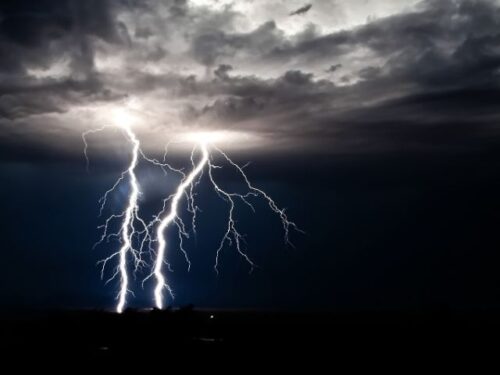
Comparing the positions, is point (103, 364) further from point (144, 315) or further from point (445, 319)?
point (445, 319)

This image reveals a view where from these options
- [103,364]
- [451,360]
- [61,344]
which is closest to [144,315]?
[61,344]

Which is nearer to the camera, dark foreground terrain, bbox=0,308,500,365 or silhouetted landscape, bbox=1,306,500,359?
dark foreground terrain, bbox=0,308,500,365

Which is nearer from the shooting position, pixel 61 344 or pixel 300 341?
pixel 61 344

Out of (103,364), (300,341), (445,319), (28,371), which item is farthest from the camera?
(445,319)

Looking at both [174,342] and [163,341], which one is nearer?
[163,341]

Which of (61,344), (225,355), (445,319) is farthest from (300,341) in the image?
(445,319)

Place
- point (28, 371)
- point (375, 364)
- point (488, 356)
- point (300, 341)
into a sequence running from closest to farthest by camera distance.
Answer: point (28, 371), point (375, 364), point (488, 356), point (300, 341)

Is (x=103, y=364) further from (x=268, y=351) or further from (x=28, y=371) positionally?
(x=268, y=351)

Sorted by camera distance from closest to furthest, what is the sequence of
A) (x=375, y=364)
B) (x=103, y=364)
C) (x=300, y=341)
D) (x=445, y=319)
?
(x=103, y=364)
(x=375, y=364)
(x=300, y=341)
(x=445, y=319)

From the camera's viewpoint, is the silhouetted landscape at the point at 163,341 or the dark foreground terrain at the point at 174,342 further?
the silhouetted landscape at the point at 163,341
